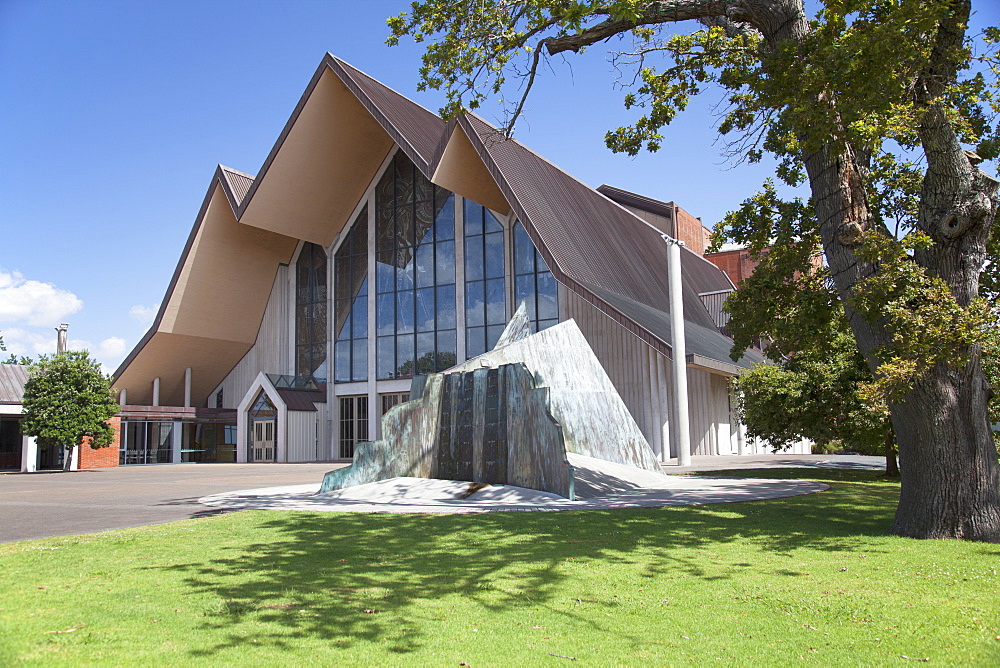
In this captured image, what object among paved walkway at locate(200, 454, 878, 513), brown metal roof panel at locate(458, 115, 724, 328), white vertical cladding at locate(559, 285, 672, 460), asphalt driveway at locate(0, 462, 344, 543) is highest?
brown metal roof panel at locate(458, 115, 724, 328)

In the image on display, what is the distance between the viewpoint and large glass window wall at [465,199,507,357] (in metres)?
33.2

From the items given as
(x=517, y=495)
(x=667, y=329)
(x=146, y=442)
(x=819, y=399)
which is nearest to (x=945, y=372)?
(x=517, y=495)

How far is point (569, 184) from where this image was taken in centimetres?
3616

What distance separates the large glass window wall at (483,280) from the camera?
33.2 metres

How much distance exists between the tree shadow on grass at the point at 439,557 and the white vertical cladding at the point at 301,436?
25035 mm

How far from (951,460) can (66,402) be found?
2689 cm

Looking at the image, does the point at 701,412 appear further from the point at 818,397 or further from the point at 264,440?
the point at 264,440

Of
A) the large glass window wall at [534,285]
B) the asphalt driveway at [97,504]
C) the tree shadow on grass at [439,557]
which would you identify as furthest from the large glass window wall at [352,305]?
the tree shadow on grass at [439,557]

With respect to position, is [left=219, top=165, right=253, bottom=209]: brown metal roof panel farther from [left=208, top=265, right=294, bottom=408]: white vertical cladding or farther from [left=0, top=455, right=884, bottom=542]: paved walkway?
[left=0, top=455, right=884, bottom=542]: paved walkway

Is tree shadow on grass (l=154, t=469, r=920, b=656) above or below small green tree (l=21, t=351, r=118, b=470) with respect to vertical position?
below

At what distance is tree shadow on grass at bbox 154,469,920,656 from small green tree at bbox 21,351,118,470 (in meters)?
18.8

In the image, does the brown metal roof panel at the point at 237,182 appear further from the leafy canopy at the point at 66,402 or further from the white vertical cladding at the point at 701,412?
the white vertical cladding at the point at 701,412

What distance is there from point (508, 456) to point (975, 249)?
798 centimetres

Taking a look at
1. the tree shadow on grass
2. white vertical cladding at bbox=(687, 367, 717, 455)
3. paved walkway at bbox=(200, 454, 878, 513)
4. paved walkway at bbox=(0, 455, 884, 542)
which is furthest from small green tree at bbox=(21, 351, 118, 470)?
white vertical cladding at bbox=(687, 367, 717, 455)
